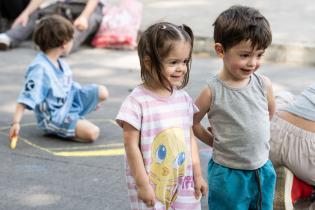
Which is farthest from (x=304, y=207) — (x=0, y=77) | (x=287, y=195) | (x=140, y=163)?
(x=0, y=77)

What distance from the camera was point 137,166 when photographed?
2.80m

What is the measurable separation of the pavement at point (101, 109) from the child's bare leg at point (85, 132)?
75 mm

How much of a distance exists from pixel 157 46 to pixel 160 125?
33 centimetres

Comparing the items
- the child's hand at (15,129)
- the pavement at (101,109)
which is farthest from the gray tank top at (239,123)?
the child's hand at (15,129)

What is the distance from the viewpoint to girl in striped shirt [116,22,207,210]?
9.17 ft

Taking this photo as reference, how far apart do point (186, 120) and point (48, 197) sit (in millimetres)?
1417

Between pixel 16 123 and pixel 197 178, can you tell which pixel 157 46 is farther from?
pixel 16 123

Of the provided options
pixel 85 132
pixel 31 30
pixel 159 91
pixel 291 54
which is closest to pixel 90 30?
pixel 31 30

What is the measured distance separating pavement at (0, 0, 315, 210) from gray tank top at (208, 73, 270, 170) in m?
0.83

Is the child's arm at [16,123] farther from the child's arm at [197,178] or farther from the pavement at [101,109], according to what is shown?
the child's arm at [197,178]

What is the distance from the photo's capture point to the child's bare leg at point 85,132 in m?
5.09

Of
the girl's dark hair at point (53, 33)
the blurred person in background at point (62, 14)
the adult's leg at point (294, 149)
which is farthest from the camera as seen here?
the blurred person in background at point (62, 14)

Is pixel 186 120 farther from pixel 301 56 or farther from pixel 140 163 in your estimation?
pixel 301 56

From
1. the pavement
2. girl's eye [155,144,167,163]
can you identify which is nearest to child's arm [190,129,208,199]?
girl's eye [155,144,167,163]
